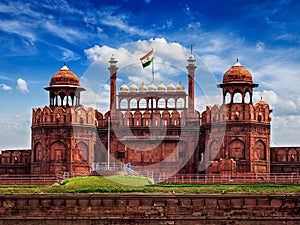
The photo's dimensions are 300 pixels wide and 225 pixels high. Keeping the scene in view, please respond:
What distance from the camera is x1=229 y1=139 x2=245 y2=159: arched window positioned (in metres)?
52.4

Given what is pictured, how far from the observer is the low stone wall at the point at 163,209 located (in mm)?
38750

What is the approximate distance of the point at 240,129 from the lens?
2071 inches

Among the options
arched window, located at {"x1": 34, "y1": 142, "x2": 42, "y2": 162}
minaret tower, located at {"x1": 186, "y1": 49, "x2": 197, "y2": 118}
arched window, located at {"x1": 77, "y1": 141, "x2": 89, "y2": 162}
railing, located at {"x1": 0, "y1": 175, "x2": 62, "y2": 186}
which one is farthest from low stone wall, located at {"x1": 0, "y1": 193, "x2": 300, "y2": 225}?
minaret tower, located at {"x1": 186, "y1": 49, "x2": 197, "y2": 118}

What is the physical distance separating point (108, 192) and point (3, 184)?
11.7m

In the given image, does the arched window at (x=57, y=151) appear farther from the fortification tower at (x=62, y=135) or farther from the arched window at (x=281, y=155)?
the arched window at (x=281, y=155)

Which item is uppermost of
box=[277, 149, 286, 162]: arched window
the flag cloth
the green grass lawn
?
the flag cloth

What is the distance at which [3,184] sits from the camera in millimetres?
48500

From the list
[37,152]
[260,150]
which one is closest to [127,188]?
[260,150]

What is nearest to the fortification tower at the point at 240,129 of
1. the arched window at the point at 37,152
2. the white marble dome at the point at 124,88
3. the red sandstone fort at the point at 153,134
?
the red sandstone fort at the point at 153,134

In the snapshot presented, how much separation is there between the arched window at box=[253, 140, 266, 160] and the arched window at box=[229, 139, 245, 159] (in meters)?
1.10

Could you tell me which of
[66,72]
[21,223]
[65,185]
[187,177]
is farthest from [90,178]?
[66,72]

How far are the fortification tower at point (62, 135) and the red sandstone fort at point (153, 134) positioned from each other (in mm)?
78

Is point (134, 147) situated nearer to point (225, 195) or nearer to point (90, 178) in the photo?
point (90, 178)

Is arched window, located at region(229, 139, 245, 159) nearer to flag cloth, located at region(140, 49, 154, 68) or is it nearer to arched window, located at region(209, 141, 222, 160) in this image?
arched window, located at region(209, 141, 222, 160)
